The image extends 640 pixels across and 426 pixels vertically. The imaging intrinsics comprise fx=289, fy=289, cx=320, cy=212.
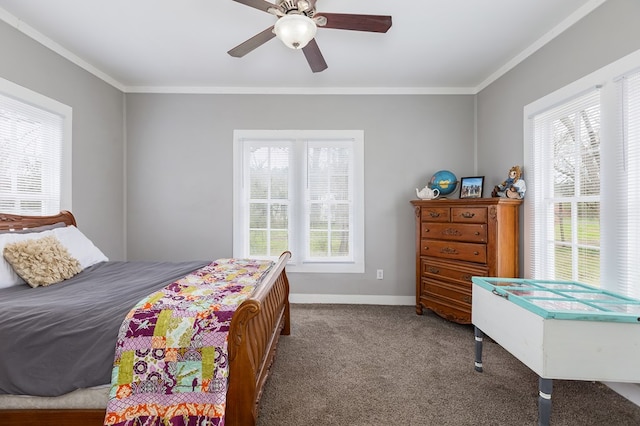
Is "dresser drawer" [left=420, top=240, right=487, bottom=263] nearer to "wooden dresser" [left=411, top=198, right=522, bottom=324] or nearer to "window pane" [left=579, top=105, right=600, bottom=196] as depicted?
"wooden dresser" [left=411, top=198, right=522, bottom=324]

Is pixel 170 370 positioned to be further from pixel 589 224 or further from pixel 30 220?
pixel 589 224

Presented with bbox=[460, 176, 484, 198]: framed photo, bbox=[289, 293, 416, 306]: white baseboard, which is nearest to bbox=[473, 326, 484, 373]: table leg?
bbox=[289, 293, 416, 306]: white baseboard

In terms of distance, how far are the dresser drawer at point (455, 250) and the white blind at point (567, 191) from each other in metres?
0.46

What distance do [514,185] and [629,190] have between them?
883 mm

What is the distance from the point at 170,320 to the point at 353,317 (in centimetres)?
229

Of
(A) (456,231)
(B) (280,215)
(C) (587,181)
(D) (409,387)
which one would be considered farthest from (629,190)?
(B) (280,215)

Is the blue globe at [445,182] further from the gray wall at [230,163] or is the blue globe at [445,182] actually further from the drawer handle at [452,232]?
the drawer handle at [452,232]

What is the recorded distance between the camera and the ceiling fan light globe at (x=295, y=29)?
1723mm

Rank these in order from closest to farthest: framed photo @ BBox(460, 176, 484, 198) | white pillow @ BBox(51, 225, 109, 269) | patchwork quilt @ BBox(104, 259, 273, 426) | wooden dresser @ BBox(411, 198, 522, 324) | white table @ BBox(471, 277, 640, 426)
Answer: patchwork quilt @ BBox(104, 259, 273, 426), white table @ BBox(471, 277, 640, 426), white pillow @ BBox(51, 225, 109, 269), wooden dresser @ BBox(411, 198, 522, 324), framed photo @ BBox(460, 176, 484, 198)

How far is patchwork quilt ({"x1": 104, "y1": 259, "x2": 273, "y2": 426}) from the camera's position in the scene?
1233 millimetres

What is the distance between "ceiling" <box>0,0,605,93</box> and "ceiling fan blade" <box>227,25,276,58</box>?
36cm

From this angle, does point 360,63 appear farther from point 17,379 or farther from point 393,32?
point 17,379

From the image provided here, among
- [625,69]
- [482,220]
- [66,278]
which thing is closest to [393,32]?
[625,69]

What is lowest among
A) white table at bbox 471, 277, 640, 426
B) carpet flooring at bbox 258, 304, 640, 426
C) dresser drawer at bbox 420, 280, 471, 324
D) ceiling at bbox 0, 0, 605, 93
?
carpet flooring at bbox 258, 304, 640, 426
